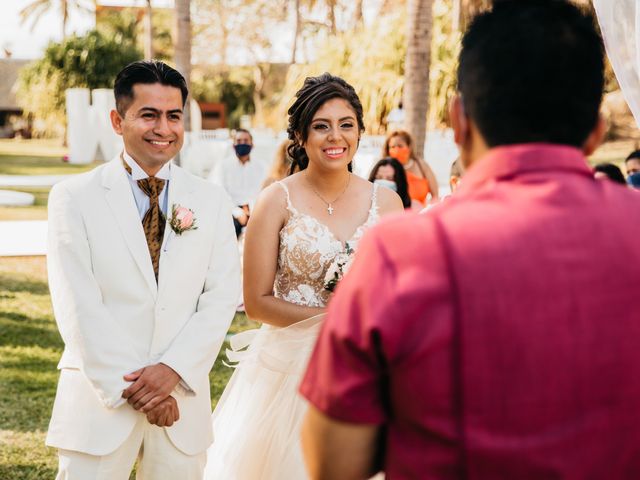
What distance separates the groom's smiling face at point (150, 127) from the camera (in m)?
3.67

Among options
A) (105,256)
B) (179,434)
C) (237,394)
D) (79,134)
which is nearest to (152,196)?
(105,256)

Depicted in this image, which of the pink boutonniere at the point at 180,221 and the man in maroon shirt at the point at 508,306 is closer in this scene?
the man in maroon shirt at the point at 508,306

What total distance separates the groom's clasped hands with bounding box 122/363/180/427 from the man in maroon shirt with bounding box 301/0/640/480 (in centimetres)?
189

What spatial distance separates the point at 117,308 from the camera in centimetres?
351

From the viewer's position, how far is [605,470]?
166 cm

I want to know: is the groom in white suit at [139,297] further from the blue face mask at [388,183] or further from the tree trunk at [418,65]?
the tree trunk at [418,65]

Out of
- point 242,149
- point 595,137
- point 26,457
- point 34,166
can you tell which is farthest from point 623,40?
point 34,166

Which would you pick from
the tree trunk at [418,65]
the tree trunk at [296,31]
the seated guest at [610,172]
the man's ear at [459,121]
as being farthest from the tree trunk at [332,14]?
the man's ear at [459,121]

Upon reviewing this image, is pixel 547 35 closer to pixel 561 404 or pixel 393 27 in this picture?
pixel 561 404

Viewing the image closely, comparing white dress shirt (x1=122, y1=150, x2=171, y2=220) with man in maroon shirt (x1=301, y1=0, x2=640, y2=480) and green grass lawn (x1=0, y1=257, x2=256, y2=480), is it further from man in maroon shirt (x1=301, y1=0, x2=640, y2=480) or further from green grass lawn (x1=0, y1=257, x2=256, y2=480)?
green grass lawn (x1=0, y1=257, x2=256, y2=480)

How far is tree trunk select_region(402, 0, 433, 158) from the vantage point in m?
13.2

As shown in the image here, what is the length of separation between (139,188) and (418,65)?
10.2 m

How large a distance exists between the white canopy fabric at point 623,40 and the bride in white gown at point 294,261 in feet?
4.14

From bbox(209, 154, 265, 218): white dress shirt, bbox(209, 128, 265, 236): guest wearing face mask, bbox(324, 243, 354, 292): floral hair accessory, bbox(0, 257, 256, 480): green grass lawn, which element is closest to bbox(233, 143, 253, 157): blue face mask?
bbox(209, 128, 265, 236): guest wearing face mask
